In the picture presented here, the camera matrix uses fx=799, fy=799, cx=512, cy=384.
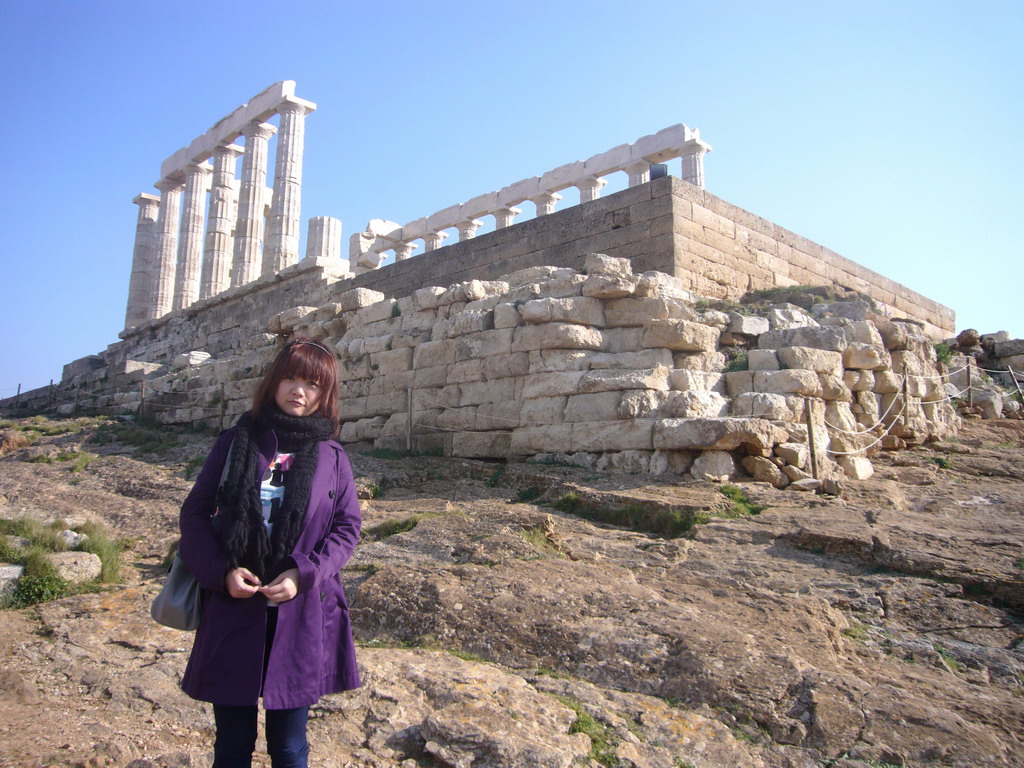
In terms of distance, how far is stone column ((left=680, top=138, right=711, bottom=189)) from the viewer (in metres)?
19.1

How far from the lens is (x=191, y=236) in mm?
27906

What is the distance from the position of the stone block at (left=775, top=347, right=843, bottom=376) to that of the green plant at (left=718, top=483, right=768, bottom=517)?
243 centimetres

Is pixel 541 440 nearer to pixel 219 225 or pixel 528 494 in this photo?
pixel 528 494

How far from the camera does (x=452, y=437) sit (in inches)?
385

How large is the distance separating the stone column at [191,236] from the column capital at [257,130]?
3.84m

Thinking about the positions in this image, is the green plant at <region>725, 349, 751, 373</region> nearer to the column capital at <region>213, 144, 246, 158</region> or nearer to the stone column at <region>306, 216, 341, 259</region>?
the stone column at <region>306, 216, 341, 259</region>

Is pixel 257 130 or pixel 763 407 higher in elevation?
pixel 257 130

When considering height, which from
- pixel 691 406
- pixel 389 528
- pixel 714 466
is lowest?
pixel 389 528

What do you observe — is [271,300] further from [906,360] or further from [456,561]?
[456,561]

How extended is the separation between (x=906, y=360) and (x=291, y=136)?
19146 mm

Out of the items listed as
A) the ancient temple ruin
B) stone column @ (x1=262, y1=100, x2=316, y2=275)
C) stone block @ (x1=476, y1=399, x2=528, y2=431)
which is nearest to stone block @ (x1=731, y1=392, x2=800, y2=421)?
the ancient temple ruin

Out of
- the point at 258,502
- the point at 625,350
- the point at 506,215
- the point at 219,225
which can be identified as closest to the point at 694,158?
the point at 506,215

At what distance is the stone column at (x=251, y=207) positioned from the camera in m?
24.5

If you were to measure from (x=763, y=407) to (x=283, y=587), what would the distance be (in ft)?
21.8
